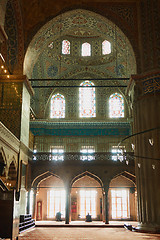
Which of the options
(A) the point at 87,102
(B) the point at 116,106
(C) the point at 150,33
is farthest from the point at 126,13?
(A) the point at 87,102

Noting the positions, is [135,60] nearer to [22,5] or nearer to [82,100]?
[22,5]

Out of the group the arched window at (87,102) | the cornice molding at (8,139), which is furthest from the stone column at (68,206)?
the arched window at (87,102)

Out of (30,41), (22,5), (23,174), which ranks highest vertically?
(22,5)

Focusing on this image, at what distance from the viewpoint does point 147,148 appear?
11.6 metres

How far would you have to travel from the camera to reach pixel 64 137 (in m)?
20.7

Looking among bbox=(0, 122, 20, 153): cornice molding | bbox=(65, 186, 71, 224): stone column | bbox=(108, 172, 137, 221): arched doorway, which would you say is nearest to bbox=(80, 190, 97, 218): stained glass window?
bbox=(108, 172, 137, 221): arched doorway

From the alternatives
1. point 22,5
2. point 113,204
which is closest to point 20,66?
point 22,5

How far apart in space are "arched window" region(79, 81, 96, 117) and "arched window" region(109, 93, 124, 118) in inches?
47.1

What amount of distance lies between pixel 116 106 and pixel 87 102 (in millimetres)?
2064

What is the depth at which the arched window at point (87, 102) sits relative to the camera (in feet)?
69.5

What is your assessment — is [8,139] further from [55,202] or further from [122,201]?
[122,201]

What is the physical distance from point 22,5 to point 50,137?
943 centimetres

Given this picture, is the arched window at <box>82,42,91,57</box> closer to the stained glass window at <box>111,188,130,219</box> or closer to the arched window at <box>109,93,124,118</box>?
the arched window at <box>109,93,124,118</box>

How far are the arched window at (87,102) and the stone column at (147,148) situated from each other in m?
8.32
